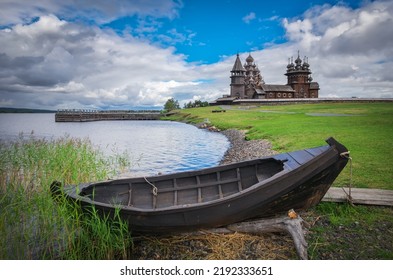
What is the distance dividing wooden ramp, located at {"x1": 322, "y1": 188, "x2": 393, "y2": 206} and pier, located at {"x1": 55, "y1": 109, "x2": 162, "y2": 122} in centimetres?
4335

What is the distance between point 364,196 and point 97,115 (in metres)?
62.1

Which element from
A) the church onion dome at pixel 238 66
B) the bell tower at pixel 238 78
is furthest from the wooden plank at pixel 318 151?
the church onion dome at pixel 238 66

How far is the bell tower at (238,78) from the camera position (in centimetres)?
6875

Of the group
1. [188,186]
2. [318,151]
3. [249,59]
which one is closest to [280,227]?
[318,151]

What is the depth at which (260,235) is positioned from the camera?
529 centimetres

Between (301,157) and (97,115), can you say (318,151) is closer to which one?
(301,157)

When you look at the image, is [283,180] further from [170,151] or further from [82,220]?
[170,151]

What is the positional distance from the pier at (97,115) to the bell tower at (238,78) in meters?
20.3

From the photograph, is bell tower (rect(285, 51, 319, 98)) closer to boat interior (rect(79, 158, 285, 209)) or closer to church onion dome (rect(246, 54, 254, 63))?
church onion dome (rect(246, 54, 254, 63))

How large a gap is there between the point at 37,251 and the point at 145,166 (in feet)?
29.1

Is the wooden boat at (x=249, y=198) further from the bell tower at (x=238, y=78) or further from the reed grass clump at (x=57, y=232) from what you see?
the bell tower at (x=238, y=78)
